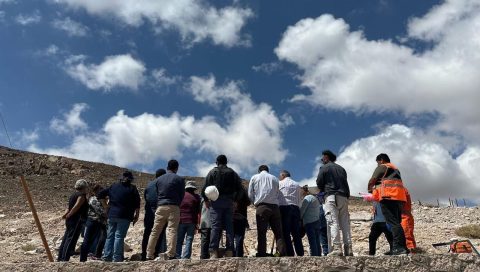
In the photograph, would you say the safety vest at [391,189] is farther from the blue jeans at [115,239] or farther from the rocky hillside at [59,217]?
the blue jeans at [115,239]

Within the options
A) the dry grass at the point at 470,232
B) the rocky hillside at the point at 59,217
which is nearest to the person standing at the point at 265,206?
the rocky hillside at the point at 59,217

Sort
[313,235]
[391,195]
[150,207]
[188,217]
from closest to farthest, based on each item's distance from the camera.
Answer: [391,195], [188,217], [150,207], [313,235]

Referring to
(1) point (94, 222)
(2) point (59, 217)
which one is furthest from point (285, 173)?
(2) point (59, 217)

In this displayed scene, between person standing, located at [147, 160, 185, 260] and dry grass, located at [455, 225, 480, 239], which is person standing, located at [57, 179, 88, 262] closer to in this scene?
person standing, located at [147, 160, 185, 260]

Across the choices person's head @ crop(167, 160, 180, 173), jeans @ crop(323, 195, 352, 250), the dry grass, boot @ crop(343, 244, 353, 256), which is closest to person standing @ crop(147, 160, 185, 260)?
person's head @ crop(167, 160, 180, 173)

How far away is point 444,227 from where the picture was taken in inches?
651

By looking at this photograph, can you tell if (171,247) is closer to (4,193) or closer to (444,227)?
(444,227)

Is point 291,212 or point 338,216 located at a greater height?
point 291,212

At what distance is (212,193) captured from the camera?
6.69m

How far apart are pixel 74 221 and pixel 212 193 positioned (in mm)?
2335

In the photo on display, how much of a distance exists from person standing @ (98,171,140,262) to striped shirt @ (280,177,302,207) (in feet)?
7.60

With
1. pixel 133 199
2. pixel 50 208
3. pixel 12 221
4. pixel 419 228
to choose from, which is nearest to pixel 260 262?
pixel 133 199

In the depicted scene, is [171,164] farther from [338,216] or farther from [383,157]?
[383,157]

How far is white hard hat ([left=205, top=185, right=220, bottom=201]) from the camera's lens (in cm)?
668
